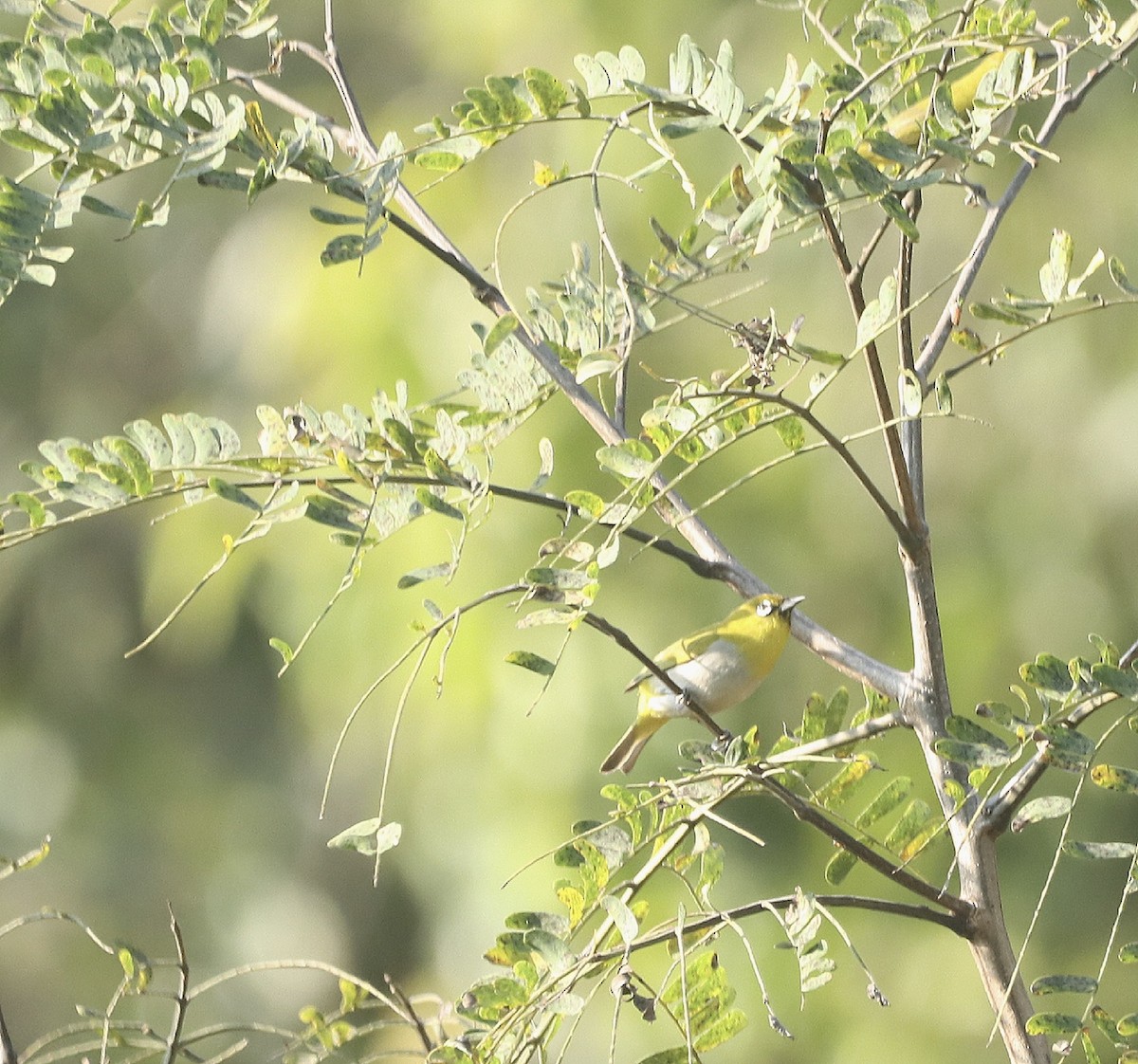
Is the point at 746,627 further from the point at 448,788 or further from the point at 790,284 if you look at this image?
the point at 448,788

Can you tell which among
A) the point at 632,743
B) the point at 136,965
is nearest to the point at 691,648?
the point at 632,743

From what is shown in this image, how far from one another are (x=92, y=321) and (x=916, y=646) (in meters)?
5.42

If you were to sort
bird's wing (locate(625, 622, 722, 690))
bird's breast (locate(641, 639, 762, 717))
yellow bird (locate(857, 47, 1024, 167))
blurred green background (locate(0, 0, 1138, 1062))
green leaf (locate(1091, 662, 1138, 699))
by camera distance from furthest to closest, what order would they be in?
blurred green background (locate(0, 0, 1138, 1062))
bird's wing (locate(625, 622, 722, 690))
bird's breast (locate(641, 639, 762, 717))
yellow bird (locate(857, 47, 1024, 167))
green leaf (locate(1091, 662, 1138, 699))

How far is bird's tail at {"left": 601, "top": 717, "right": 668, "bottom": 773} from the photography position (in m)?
1.40

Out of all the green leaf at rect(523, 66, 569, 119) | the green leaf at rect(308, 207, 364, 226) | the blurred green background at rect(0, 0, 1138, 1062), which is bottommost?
the blurred green background at rect(0, 0, 1138, 1062)

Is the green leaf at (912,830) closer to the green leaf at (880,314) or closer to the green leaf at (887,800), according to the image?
the green leaf at (887,800)

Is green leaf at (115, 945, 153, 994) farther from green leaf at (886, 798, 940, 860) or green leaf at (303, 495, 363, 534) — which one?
green leaf at (886, 798, 940, 860)

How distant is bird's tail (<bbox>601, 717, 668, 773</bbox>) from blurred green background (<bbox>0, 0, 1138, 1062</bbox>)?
1.19 meters

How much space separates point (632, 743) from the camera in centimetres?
145

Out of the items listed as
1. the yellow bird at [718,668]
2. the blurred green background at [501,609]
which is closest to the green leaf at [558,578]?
the yellow bird at [718,668]

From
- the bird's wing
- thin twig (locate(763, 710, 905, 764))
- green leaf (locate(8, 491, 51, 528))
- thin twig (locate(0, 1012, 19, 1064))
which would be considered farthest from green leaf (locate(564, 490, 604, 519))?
the bird's wing

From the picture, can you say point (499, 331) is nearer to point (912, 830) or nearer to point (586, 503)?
point (586, 503)

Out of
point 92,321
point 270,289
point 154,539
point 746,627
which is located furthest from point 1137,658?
point 92,321

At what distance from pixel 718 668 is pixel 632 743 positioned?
188 millimetres
